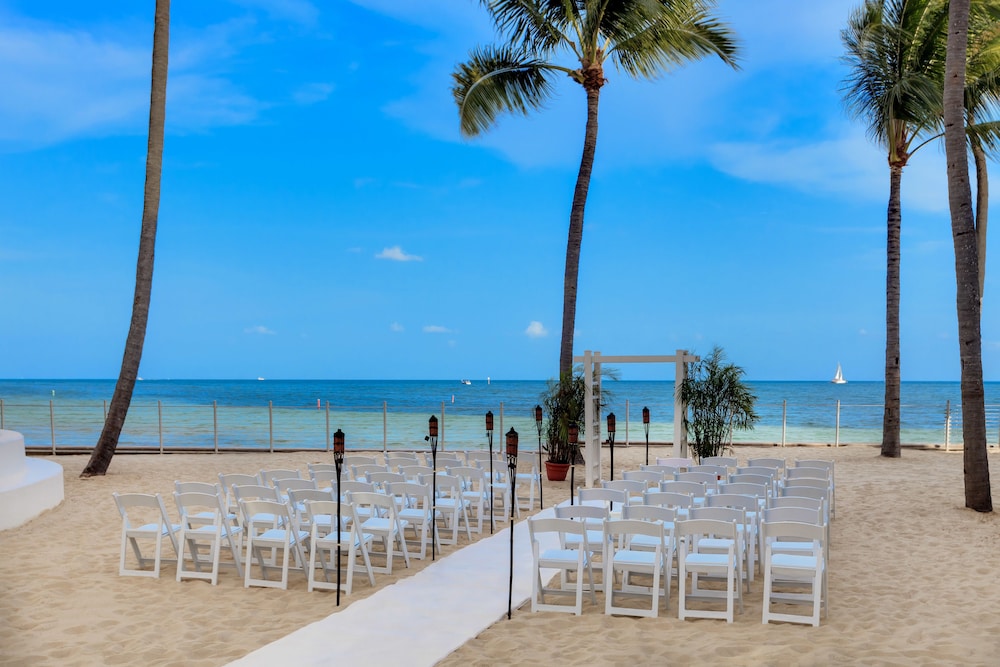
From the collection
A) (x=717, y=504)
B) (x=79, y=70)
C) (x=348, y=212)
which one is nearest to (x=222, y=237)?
(x=348, y=212)

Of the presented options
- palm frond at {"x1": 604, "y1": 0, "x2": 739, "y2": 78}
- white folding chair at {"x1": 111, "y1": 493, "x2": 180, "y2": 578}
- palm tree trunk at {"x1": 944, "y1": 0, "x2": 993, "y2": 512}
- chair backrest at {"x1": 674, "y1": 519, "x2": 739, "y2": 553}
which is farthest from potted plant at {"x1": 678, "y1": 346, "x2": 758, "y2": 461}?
white folding chair at {"x1": 111, "y1": 493, "x2": 180, "y2": 578}

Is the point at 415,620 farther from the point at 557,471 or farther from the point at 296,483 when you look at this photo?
the point at 557,471

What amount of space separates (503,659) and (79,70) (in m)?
44.3

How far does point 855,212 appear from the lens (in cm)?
7106

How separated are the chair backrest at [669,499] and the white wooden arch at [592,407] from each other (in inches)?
206

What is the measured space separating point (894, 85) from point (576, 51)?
5862mm

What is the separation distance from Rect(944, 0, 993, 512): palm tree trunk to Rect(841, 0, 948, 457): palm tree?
10.6 ft

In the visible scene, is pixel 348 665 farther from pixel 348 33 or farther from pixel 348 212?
pixel 348 33

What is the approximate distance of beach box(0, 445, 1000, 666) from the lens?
551 centimetres

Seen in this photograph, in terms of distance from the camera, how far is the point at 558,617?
6.47m

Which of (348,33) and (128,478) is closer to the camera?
(128,478)

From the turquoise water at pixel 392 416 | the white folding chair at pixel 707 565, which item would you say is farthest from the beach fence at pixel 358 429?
the white folding chair at pixel 707 565

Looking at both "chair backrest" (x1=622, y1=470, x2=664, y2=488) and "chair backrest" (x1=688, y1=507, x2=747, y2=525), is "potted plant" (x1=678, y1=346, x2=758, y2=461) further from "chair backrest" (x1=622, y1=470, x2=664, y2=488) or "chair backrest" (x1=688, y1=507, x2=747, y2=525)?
"chair backrest" (x1=688, y1=507, x2=747, y2=525)

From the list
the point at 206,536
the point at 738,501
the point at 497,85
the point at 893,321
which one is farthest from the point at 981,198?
the point at 206,536
